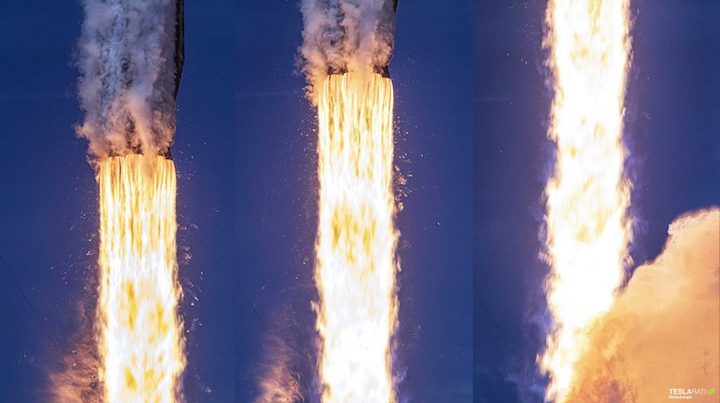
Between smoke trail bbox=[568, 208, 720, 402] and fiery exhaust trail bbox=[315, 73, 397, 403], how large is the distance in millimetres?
1649

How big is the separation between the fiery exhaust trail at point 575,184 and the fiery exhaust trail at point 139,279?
2.78m

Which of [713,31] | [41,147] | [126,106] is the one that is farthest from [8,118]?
[713,31]

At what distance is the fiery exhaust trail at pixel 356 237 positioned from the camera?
594cm

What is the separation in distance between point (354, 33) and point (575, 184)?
6.38 feet

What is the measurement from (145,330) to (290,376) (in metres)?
1.14

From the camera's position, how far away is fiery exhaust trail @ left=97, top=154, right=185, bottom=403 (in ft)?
19.8

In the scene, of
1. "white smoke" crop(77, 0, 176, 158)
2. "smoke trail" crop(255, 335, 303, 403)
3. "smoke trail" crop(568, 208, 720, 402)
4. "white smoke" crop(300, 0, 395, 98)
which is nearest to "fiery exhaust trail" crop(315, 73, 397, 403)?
"white smoke" crop(300, 0, 395, 98)

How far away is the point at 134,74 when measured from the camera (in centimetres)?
586

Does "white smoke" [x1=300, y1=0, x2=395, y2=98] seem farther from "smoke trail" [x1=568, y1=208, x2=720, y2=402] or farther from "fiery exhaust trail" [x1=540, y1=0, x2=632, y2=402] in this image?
"smoke trail" [x1=568, y1=208, x2=720, y2=402]

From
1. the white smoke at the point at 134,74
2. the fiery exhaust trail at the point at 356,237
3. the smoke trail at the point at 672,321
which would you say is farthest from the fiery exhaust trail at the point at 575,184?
the white smoke at the point at 134,74

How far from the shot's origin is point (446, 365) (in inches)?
247

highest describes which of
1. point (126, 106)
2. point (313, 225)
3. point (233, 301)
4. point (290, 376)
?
point (126, 106)

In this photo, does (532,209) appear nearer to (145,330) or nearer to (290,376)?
(290,376)
